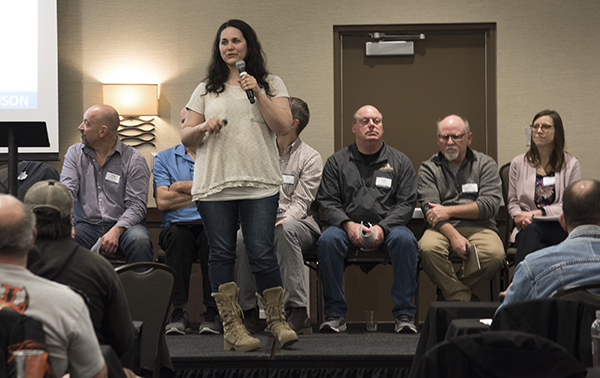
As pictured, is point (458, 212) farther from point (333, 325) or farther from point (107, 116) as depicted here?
point (107, 116)

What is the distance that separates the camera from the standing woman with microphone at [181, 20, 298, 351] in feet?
9.07

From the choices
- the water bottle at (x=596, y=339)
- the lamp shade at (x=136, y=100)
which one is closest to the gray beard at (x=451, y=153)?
the lamp shade at (x=136, y=100)

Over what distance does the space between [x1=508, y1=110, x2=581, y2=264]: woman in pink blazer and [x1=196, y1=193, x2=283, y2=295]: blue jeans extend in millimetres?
1785

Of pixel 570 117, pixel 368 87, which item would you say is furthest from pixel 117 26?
pixel 570 117

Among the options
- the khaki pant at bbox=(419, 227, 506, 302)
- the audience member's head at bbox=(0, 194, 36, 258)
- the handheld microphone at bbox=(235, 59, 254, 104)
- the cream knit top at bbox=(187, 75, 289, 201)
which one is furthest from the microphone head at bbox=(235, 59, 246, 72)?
the khaki pant at bbox=(419, 227, 506, 302)

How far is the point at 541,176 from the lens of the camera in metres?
3.99

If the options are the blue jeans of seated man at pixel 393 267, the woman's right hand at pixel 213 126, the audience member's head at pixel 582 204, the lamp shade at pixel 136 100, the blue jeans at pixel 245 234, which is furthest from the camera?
the lamp shade at pixel 136 100

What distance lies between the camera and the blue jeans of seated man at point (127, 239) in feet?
11.8

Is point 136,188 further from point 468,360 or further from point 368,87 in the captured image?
point 468,360

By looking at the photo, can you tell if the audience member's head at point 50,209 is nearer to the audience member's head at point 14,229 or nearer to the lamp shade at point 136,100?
the audience member's head at point 14,229

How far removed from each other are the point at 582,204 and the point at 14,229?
1.65 meters

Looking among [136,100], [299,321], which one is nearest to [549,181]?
[299,321]

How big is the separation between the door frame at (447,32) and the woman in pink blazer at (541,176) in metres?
0.86

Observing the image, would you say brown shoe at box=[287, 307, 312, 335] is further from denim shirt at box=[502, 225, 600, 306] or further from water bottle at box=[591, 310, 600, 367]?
water bottle at box=[591, 310, 600, 367]
